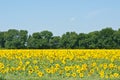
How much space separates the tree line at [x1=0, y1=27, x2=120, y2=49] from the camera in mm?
57688

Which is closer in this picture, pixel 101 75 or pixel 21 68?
pixel 101 75

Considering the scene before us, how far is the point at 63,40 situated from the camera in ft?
196

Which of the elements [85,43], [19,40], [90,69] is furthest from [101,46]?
[90,69]

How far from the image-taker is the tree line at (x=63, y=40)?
189 ft

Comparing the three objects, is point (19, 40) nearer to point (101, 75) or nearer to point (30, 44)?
point (30, 44)

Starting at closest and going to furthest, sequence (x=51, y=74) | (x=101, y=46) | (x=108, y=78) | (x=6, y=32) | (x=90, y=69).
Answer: (x=108, y=78) < (x=51, y=74) < (x=90, y=69) < (x=101, y=46) < (x=6, y=32)

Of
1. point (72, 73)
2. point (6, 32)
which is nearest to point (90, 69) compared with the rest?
point (72, 73)

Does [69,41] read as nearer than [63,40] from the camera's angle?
Yes

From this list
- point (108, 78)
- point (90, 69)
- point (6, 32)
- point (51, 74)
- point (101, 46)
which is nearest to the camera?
point (108, 78)

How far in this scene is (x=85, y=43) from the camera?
59062mm

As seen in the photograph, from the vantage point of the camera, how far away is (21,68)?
1672cm

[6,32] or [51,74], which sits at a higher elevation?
[6,32]

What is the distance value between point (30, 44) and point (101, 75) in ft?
143

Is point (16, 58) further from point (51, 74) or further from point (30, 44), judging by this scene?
point (30, 44)
